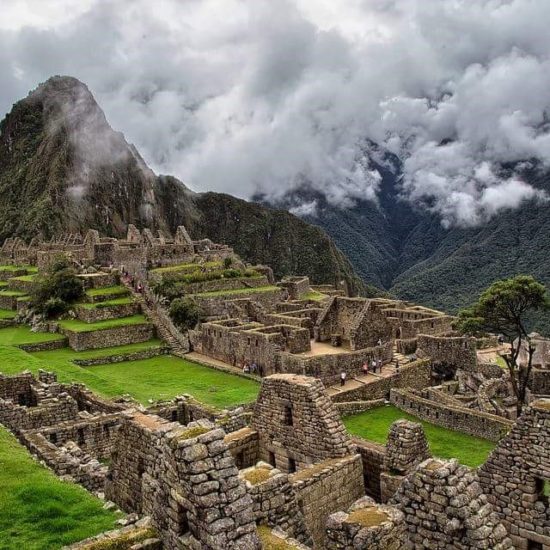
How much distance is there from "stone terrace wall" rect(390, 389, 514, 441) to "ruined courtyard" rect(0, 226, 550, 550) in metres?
0.04

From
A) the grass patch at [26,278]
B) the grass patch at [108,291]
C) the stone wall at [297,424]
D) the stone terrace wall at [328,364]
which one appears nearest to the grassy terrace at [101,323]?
the grass patch at [108,291]

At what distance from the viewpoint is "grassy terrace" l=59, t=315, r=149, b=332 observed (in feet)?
102

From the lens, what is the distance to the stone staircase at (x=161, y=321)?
30.4 metres

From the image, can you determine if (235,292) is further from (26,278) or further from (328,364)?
(26,278)

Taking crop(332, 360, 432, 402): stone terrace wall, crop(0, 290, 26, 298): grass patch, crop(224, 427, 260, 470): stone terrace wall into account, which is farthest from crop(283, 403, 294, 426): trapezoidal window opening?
Answer: crop(0, 290, 26, 298): grass patch

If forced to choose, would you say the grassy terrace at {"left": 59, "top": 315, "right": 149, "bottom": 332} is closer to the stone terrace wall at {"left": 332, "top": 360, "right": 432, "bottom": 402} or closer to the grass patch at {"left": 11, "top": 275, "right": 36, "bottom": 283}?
the grass patch at {"left": 11, "top": 275, "right": 36, "bottom": 283}

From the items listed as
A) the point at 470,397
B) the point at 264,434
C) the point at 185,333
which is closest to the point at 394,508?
the point at 264,434

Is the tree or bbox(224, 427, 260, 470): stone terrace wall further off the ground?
the tree

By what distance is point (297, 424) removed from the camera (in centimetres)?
713

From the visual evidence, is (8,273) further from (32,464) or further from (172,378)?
(32,464)

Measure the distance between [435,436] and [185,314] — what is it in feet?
61.5

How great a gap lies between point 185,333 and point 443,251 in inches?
2789

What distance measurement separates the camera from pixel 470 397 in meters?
21.1

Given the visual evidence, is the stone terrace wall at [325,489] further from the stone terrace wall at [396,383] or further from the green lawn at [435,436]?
the stone terrace wall at [396,383]
